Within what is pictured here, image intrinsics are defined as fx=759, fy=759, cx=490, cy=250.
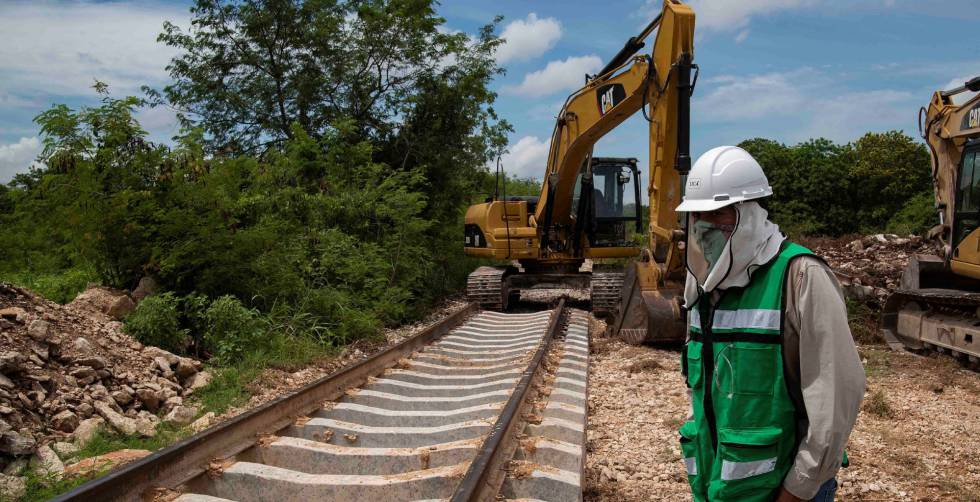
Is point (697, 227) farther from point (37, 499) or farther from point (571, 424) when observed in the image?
point (37, 499)

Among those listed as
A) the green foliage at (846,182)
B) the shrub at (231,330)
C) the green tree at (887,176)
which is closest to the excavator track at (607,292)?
the shrub at (231,330)

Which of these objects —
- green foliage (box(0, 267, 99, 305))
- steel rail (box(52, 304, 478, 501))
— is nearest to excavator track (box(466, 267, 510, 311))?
green foliage (box(0, 267, 99, 305))

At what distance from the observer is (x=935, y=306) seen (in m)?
9.35

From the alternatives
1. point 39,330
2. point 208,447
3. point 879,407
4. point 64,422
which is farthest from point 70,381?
point 879,407

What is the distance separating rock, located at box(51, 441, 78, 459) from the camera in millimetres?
5066

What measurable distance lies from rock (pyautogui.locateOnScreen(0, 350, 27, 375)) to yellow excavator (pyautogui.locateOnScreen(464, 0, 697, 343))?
6.53m

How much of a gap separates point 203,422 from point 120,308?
9.51 feet

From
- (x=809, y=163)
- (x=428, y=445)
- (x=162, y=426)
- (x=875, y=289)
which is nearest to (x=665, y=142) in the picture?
(x=875, y=289)

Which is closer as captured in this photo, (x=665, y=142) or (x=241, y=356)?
(x=241, y=356)

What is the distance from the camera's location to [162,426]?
593 centimetres

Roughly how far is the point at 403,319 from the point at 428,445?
7.40 meters

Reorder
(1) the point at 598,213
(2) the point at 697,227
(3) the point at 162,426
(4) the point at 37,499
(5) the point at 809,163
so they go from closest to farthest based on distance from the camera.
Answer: (2) the point at 697,227, (4) the point at 37,499, (3) the point at 162,426, (1) the point at 598,213, (5) the point at 809,163

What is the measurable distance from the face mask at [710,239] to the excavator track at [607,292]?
1022 cm

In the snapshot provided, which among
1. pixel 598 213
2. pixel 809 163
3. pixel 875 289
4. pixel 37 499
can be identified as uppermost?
pixel 809 163
